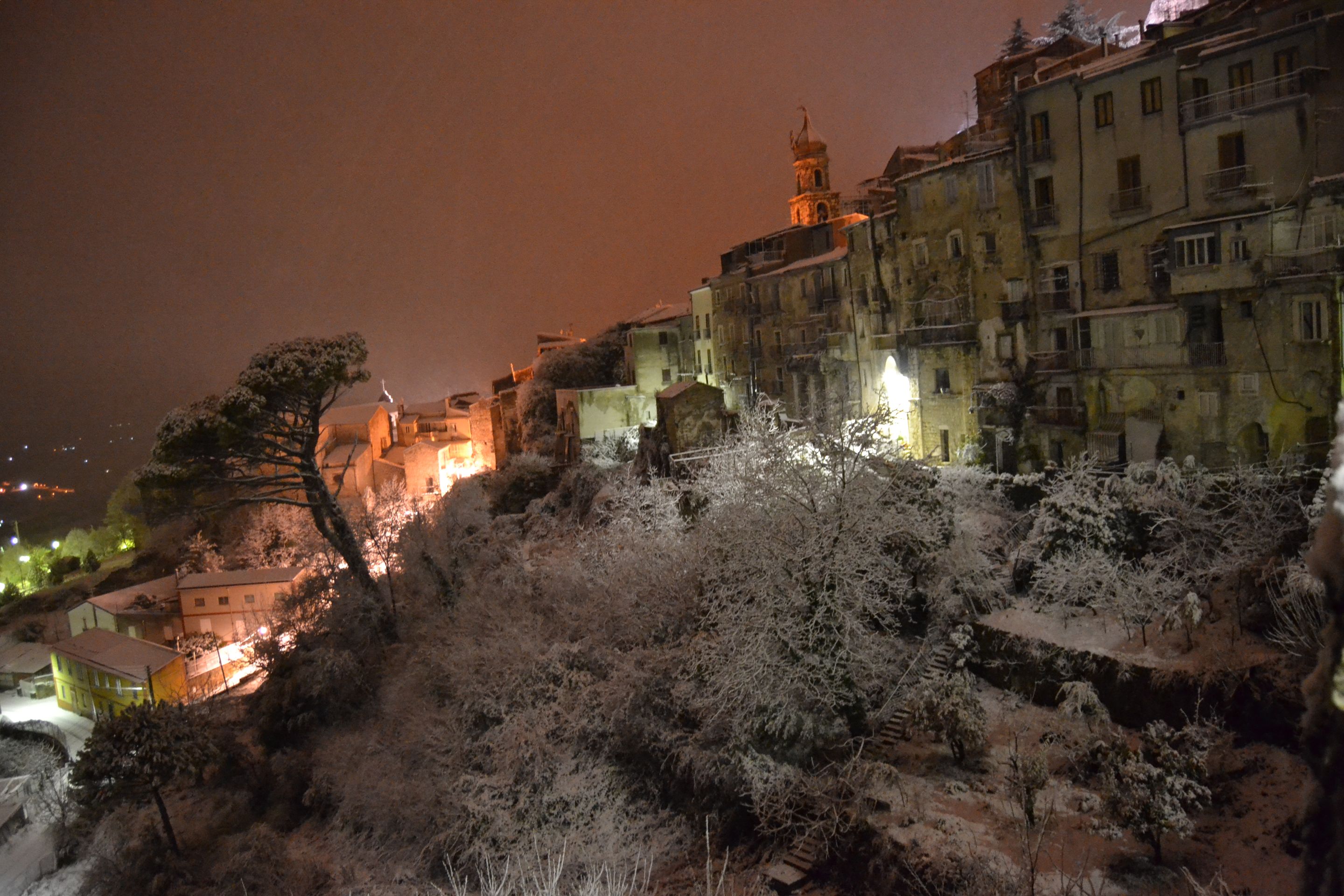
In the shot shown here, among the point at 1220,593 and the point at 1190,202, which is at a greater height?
the point at 1190,202

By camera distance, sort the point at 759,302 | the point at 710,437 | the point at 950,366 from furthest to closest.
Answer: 1. the point at 759,302
2. the point at 710,437
3. the point at 950,366

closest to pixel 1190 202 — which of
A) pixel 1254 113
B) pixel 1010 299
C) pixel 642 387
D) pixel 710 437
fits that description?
pixel 1254 113

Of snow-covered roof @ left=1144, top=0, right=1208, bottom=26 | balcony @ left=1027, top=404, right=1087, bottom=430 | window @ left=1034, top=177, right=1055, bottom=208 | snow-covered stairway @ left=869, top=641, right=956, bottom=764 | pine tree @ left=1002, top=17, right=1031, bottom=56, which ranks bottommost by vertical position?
snow-covered stairway @ left=869, top=641, right=956, bottom=764

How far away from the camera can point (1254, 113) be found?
1916cm

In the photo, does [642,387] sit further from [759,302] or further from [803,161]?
[803,161]

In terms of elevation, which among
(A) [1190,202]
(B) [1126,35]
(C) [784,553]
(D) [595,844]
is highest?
(B) [1126,35]

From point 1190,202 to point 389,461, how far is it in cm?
4151

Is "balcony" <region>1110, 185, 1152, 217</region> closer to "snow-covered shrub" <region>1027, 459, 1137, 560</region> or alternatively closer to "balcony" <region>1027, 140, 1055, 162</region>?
"balcony" <region>1027, 140, 1055, 162</region>

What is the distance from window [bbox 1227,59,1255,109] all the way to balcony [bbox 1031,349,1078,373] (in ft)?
23.4

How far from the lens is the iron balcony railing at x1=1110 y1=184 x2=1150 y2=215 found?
21.5 meters

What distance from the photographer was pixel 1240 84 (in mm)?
19516

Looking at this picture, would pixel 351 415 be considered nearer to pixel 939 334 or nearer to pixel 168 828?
pixel 168 828

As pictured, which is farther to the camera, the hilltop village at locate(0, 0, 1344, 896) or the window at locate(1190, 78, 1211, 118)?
the window at locate(1190, 78, 1211, 118)

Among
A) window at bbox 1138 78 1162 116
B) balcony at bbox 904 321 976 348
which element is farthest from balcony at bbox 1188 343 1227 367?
balcony at bbox 904 321 976 348
